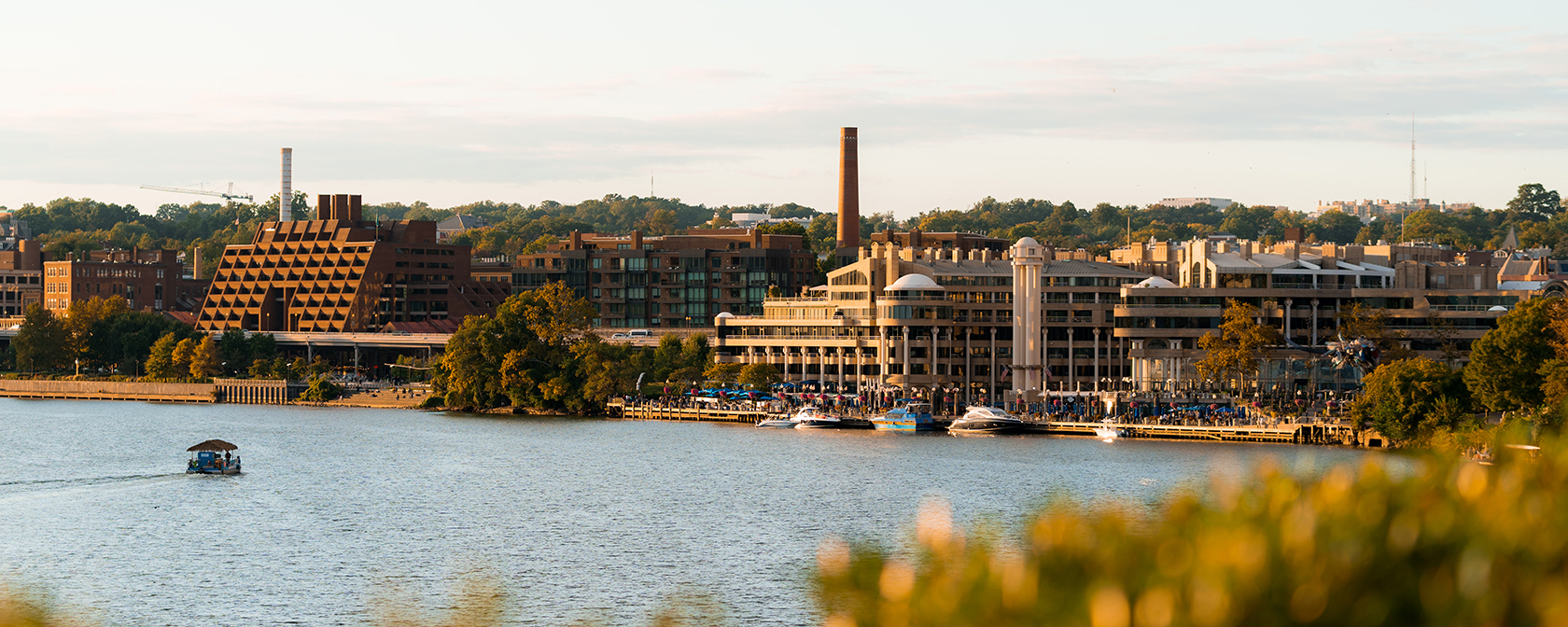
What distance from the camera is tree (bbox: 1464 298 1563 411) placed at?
135 meters

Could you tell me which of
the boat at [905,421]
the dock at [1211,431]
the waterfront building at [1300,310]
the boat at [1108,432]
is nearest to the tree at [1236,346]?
the waterfront building at [1300,310]

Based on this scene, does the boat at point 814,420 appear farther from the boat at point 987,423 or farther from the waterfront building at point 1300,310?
the waterfront building at point 1300,310

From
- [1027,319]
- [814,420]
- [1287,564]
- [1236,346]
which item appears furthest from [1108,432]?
[1287,564]

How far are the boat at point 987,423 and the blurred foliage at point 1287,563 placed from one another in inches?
5713

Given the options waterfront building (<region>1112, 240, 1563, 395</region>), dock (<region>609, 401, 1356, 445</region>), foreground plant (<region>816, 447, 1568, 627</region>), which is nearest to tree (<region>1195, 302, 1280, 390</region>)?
waterfront building (<region>1112, 240, 1563, 395</region>)

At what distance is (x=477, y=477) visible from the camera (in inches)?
4948

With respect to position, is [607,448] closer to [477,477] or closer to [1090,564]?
[477,477]

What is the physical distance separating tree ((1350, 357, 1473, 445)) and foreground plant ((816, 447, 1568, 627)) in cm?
12211

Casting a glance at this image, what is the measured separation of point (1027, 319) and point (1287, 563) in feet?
576

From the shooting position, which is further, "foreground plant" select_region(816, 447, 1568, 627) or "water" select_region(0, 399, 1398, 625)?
"water" select_region(0, 399, 1398, 625)

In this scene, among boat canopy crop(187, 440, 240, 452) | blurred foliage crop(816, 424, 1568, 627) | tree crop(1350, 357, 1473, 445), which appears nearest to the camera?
blurred foliage crop(816, 424, 1568, 627)

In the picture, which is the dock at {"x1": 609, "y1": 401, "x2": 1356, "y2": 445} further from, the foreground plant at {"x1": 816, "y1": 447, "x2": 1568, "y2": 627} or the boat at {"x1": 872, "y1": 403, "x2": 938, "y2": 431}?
the foreground plant at {"x1": 816, "y1": 447, "x2": 1568, "y2": 627}

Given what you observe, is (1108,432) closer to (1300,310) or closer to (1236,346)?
(1236,346)

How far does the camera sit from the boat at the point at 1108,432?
161750mm
